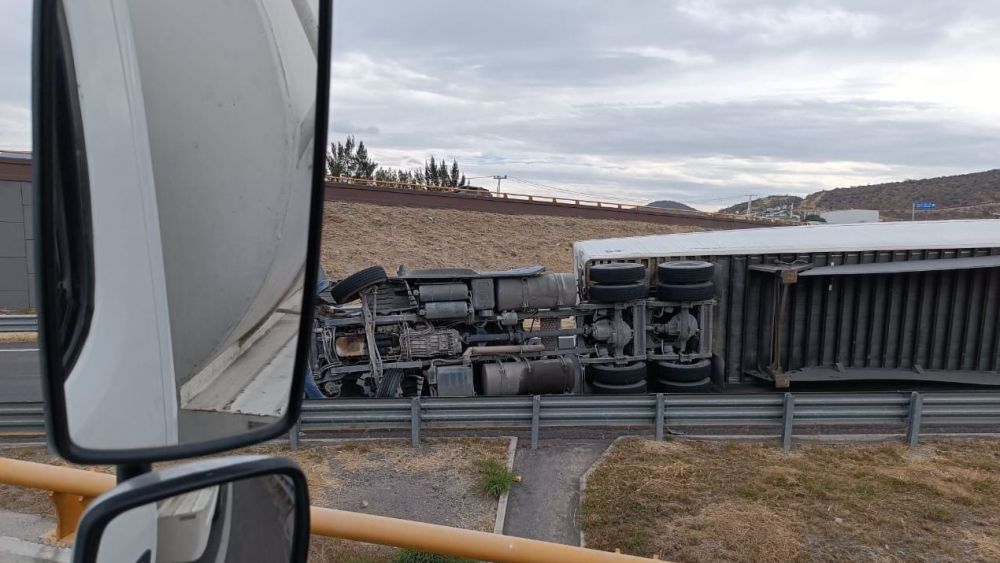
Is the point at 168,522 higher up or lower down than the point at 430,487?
higher up

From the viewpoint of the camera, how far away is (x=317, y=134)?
3.95 ft

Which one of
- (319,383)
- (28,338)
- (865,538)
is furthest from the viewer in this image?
(28,338)

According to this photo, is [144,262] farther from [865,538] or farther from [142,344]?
[865,538]

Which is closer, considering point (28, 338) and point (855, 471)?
point (855, 471)

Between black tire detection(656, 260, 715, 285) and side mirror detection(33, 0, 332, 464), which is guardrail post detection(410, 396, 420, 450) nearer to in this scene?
black tire detection(656, 260, 715, 285)

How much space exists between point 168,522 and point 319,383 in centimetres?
776

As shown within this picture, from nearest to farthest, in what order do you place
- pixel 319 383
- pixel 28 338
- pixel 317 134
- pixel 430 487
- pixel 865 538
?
1. pixel 317 134
2. pixel 865 538
3. pixel 430 487
4. pixel 319 383
5. pixel 28 338

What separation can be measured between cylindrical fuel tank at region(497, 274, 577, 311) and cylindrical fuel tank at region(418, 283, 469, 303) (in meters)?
0.55

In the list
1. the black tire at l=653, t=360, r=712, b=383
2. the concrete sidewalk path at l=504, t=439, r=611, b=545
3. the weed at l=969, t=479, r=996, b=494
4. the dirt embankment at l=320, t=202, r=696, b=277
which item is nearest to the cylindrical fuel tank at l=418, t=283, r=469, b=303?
the concrete sidewalk path at l=504, t=439, r=611, b=545

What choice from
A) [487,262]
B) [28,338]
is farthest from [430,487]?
[487,262]

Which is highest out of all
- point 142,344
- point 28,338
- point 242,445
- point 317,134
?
point 317,134

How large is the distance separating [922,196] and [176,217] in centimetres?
8929

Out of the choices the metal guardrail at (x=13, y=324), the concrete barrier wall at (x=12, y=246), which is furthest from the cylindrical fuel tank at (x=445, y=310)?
the concrete barrier wall at (x=12, y=246)

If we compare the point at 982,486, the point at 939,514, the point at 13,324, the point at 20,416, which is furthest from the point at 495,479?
the point at 13,324
